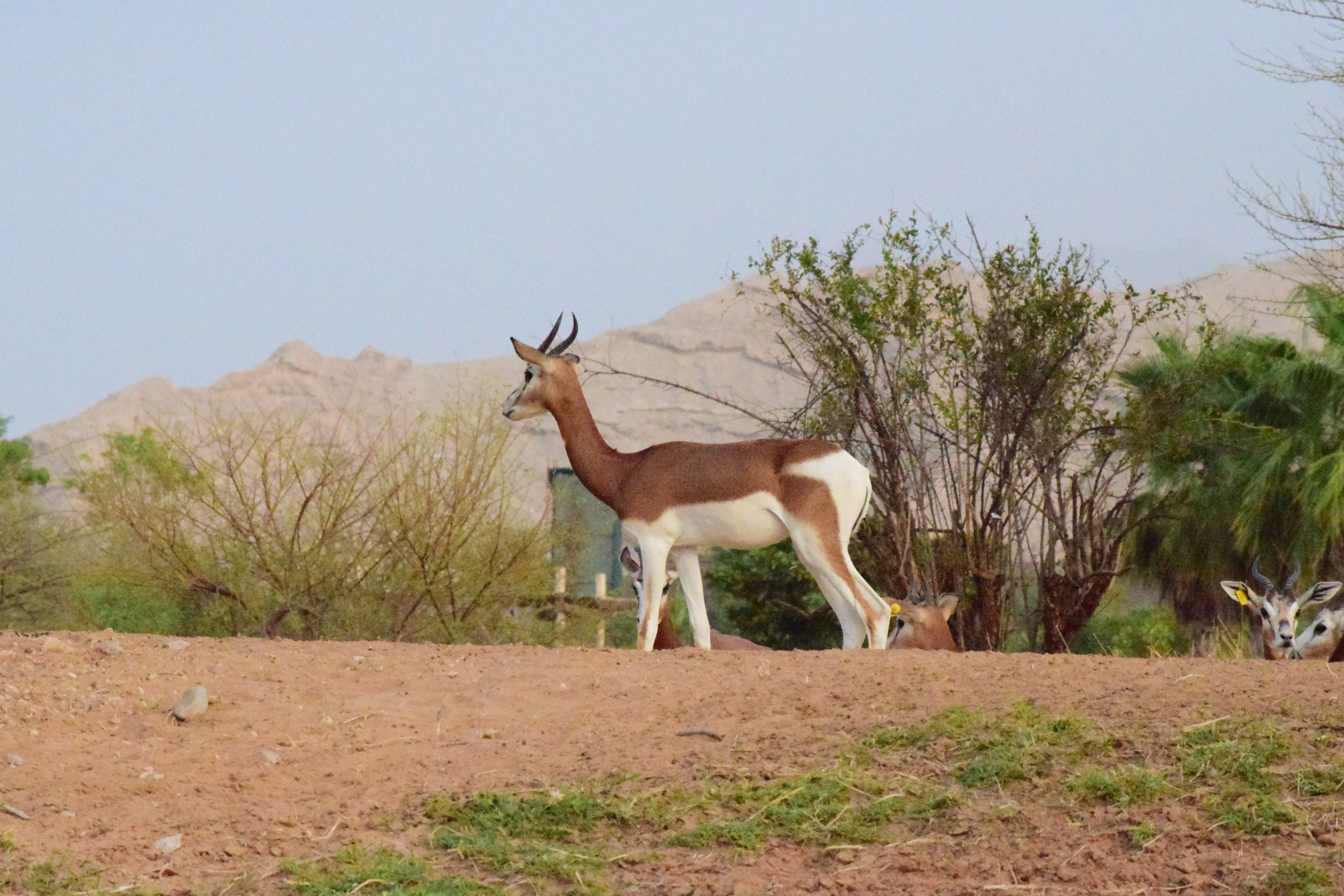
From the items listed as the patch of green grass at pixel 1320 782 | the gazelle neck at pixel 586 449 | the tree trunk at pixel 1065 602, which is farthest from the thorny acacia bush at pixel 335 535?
the patch of green grass at pixel 1320 782

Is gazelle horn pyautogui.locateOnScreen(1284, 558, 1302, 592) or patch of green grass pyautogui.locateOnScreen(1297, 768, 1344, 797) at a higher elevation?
gazelle horn pyautogui.locateOnScreen(1284, 558, 1302, 592)

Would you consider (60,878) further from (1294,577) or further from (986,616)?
(1294,577)

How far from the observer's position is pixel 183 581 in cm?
1670

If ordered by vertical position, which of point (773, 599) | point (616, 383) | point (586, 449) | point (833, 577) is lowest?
point (773, 599)

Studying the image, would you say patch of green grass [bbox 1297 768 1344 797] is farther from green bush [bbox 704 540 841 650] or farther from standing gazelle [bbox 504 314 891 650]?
green bush [bbox 704 540 841 650]

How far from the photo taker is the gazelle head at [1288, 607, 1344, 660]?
1222cm

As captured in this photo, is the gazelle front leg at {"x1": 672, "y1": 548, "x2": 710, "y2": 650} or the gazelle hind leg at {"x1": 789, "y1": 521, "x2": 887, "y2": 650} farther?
the gazelle front leg at {"x1": 672, "y1": 548, "x2": 710, "y2": 650}

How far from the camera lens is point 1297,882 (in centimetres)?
510

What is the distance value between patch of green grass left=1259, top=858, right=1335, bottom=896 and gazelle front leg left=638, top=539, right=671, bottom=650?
519cm

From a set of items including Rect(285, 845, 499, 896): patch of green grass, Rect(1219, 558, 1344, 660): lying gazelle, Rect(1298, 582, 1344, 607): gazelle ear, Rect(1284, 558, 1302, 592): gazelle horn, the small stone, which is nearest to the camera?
Rect(285, 845, 499, 896): patch of green grass

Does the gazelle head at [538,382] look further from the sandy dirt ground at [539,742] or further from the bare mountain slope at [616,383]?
the bare mountain slope at [616,383]

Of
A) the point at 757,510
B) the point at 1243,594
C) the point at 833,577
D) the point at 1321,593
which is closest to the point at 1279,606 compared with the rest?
the point at 1321,593

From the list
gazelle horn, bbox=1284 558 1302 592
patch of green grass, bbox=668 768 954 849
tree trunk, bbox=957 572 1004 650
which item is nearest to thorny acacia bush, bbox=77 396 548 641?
tree trunk, bbox=957 572 1004 650

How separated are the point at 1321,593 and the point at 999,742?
26.4ft
